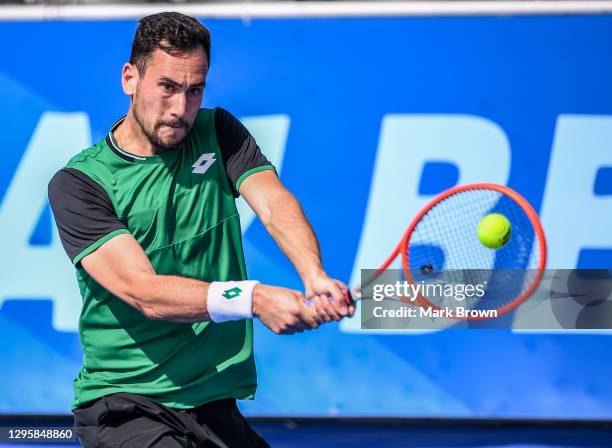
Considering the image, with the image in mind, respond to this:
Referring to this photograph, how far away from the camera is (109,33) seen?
6430 millimetres

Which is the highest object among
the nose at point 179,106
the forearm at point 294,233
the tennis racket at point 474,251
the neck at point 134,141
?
the nose at point 179,106

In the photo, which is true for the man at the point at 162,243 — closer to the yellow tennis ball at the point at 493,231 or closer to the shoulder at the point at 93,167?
the shoulder at the point at 93,167

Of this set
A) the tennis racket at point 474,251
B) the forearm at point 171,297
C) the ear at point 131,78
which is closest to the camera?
the forearm at point 171,297

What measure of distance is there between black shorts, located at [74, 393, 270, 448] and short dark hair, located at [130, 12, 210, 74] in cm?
114

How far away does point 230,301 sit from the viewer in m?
3.25

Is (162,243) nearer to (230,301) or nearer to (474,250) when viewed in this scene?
(230,301)

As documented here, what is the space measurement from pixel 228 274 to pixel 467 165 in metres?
2.99

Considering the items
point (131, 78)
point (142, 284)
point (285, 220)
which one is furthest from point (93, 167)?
point (285, 220)

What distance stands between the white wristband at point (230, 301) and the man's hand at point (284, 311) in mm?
32

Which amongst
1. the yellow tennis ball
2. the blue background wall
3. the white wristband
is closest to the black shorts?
the white wristband

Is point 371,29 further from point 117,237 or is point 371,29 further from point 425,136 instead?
point 117,237

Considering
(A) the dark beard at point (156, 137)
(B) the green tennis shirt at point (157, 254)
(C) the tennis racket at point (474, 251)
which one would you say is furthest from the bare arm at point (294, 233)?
(C) the tennis racket at point (474, 251)

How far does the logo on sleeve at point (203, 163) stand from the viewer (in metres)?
3.66

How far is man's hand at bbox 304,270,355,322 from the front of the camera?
10.4ft
